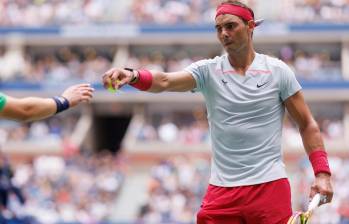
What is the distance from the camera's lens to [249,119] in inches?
233

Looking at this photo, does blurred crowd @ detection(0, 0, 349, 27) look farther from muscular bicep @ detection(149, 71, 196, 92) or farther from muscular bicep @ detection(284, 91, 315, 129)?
muscular bicep @ detection(149, 71, 196, 92)

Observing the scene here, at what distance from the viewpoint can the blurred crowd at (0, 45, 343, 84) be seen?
84.8 ft

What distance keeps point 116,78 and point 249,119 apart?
103cm

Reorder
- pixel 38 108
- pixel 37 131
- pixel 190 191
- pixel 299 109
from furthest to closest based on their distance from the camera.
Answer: pixel 37 131 < pixel 190 191 < pixel 299 109 < pixel 38 108

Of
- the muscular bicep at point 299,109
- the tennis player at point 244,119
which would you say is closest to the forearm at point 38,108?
the tennis player at point 244,119

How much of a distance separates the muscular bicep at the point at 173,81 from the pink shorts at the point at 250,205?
0.78 metres

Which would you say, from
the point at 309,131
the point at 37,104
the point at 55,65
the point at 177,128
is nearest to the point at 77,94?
the point at 37,104

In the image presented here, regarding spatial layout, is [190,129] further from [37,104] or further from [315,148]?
[37,104]

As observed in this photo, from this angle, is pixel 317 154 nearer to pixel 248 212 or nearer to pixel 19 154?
pixel 248 212

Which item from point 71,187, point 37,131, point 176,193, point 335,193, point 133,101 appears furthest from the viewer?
point 133,101

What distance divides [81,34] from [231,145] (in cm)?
2307

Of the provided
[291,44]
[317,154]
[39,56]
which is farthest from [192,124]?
[317,154]

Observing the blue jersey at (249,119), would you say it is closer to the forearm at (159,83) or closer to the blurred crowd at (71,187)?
the forearm at (159,83)

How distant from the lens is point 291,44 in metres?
27.5
